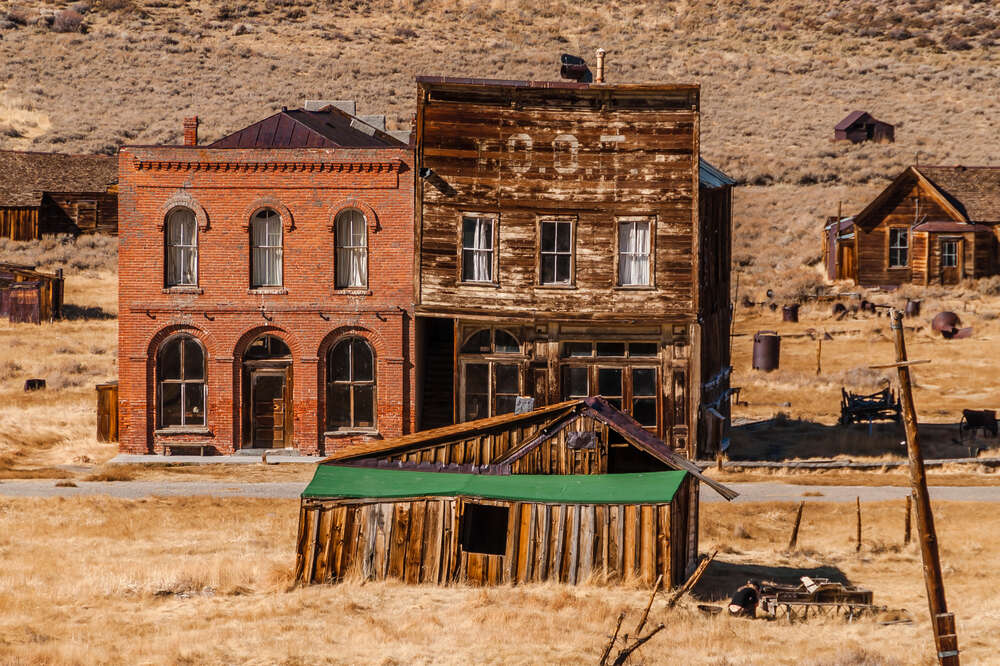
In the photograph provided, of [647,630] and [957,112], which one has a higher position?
[957,112]

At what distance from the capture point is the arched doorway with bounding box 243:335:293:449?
32906 mm

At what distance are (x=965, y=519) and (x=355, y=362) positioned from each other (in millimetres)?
13630

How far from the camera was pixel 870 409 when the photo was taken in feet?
118

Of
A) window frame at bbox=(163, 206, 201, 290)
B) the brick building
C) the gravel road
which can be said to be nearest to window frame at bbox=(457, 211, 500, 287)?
the brick building

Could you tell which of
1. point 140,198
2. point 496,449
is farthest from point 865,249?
point 496,449

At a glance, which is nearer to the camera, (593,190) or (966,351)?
(593,190)

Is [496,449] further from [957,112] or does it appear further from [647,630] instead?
[957,112]

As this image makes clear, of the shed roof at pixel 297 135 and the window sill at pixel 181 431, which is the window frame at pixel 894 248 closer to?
the shed roof at pixel 297 135

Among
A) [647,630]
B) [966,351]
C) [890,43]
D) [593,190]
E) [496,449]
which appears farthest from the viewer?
[890,43]

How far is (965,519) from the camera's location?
89.1ft

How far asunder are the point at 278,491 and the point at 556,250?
26.0ft

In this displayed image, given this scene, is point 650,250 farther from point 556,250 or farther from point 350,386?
point 350,386

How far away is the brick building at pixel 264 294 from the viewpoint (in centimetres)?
3234

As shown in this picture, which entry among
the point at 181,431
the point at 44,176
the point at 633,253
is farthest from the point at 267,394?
the point at 44,176
